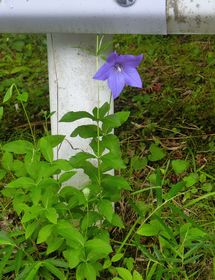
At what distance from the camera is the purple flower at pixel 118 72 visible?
4.76ft

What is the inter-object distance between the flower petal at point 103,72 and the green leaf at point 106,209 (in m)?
0.35

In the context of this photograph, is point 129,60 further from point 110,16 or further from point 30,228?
point 30,228

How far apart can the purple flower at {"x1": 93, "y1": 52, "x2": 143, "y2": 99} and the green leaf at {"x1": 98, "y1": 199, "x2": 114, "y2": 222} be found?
0.31m

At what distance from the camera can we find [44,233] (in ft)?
5.10

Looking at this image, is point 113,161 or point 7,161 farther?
point 7,161

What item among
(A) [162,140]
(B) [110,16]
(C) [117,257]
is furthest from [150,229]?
(A) [162,140]

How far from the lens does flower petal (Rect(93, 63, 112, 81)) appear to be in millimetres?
1450

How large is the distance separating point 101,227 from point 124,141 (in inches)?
28.6

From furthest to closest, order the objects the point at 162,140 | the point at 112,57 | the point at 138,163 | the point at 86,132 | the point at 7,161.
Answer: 1. the point at 162,140
2. the point at 138,163
3. the point at 7,161
4. the point at 86,132
5. the point at 112,57

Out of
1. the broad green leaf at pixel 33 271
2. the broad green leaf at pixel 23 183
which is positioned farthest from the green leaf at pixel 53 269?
the broad green leaf at pixel 23 183

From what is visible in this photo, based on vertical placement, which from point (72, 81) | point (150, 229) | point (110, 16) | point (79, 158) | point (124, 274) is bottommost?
point (124, 274)

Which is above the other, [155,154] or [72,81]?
[72,81]

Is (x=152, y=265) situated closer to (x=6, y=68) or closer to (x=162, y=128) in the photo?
(x=162, y=128)

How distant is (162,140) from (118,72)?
98 cm
